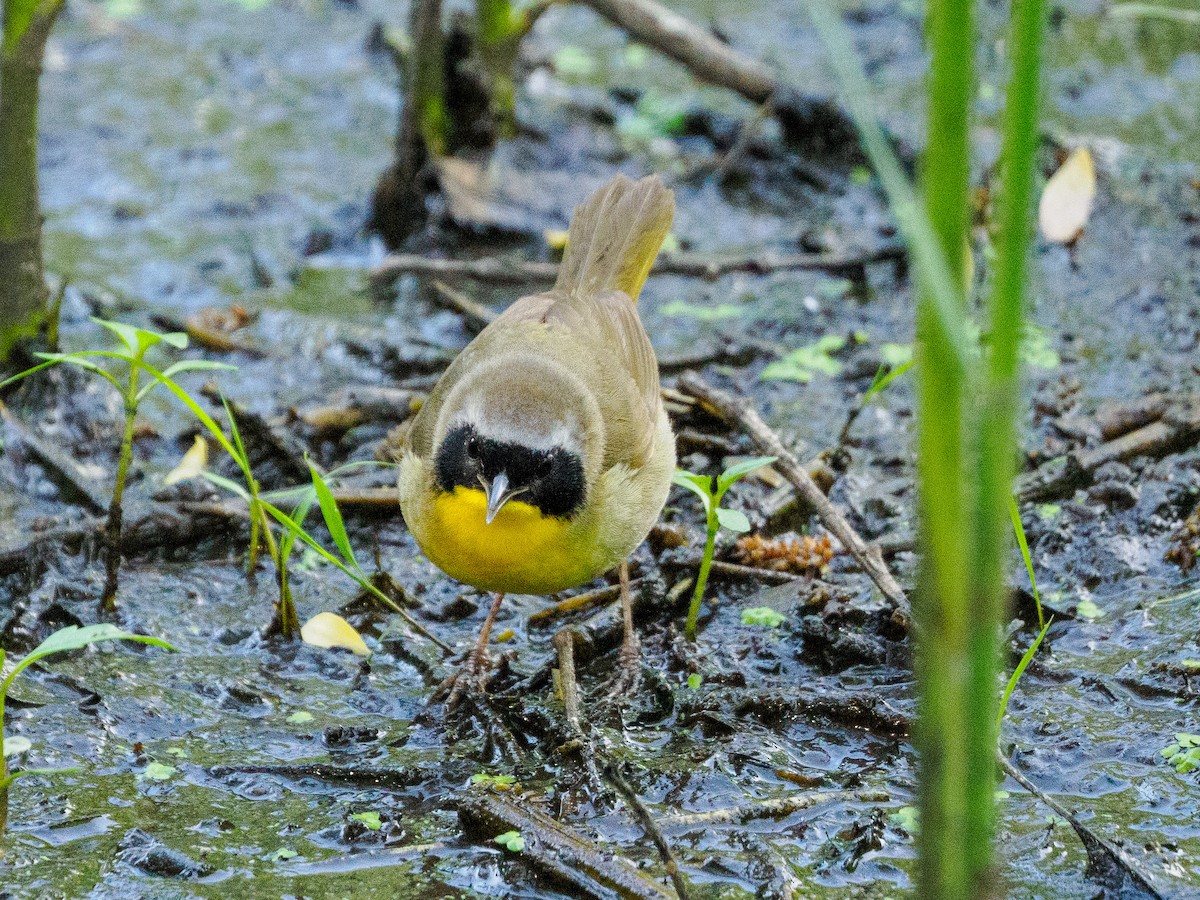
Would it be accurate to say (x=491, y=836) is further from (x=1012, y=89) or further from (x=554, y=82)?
(x=554, y=82)

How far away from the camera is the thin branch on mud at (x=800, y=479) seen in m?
3.67

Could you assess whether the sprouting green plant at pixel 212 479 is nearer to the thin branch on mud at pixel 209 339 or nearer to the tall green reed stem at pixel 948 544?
the thin branch on mud at pixel 209 339

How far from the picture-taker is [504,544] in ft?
11.2

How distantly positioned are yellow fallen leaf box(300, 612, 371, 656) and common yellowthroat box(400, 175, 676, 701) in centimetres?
36

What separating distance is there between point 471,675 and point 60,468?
1.66m

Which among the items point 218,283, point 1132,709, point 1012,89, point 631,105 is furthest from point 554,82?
point 1012,89

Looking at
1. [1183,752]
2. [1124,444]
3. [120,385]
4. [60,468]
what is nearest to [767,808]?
[1183,752]

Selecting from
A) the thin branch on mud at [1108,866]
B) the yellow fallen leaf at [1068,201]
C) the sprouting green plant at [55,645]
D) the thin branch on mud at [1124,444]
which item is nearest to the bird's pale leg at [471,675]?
the sprouting green plant at [55,645]

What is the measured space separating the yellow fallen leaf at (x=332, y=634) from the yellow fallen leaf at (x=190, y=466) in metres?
0.93

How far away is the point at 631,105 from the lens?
7.62 metres

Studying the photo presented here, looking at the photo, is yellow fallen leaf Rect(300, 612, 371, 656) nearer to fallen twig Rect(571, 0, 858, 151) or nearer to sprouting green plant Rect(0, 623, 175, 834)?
sprouting green plant Rect(0, 623, 175, 834)

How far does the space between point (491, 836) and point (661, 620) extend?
1.18 metres

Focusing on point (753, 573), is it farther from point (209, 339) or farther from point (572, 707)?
point (209, 339)

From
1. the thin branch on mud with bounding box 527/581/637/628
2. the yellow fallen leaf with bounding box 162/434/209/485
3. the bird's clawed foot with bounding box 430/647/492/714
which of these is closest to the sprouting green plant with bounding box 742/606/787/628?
the thin branch on mud with bounding box 527/581/637/628
